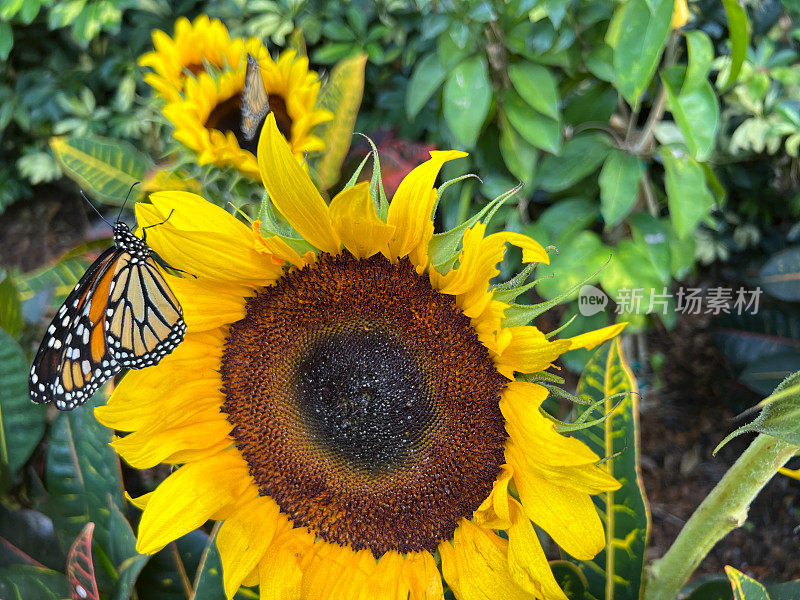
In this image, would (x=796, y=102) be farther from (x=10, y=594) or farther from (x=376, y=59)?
(x=10, y=594)

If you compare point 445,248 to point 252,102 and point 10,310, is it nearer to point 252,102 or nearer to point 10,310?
point 252,102

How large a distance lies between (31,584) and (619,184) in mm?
1108

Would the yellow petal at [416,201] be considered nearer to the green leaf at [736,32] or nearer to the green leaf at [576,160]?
→ the green leaf at [736,32]

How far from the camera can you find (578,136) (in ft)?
4.72

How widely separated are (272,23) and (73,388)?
1.29 metres

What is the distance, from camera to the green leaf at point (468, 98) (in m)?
1.27

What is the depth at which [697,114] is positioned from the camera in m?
1.22

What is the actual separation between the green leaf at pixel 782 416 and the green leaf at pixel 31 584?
690 mm

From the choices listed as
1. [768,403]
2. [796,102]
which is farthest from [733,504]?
[796,102]

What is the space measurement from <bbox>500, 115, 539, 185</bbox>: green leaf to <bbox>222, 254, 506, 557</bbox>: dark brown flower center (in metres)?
0.72

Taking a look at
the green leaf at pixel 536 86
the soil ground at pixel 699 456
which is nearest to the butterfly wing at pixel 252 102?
the green leaf at pixel 536 86

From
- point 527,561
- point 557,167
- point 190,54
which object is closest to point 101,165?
point 190,54

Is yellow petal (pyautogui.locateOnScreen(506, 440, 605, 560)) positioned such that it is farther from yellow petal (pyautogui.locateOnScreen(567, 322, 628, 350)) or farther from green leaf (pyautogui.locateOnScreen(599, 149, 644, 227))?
green leaf (pyautogui.locateOnScreen(599, 149, 644, 227))

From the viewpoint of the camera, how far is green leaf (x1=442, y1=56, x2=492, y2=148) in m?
1.27
